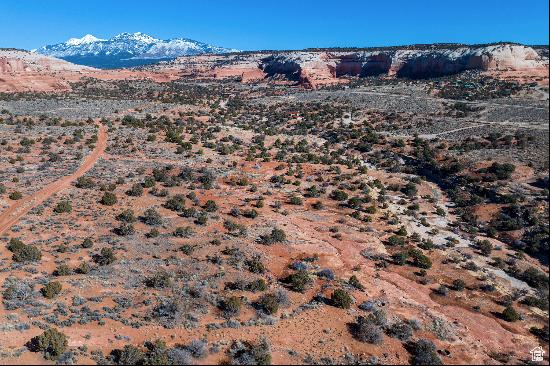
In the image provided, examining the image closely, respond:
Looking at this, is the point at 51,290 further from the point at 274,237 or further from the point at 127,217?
the point at 274,237

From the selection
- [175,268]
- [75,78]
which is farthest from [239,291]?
[75,78]

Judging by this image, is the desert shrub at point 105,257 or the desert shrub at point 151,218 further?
the desert shrub at point 151,218

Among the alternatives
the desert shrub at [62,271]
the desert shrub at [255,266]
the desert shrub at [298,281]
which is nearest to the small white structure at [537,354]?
the desert shrub at [298,281]

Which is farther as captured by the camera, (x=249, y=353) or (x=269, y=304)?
(x=269, y=304)

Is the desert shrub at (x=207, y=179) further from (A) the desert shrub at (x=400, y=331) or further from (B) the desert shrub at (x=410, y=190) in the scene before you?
(A) the desert shrub at (x=400, y=331)

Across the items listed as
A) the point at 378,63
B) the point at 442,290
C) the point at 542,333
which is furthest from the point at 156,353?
the point at 378,63
